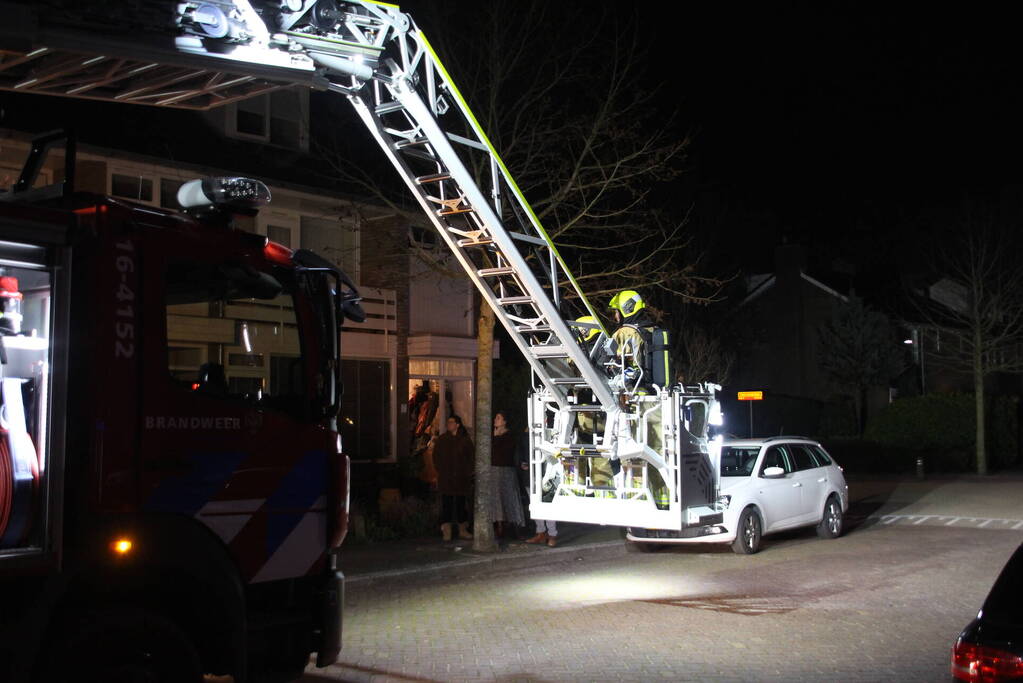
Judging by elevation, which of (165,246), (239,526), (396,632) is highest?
(165,246)

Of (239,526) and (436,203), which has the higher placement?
(436,203)

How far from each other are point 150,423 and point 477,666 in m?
3.71

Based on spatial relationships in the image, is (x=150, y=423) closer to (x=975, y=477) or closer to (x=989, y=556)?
(x=989, y=556)

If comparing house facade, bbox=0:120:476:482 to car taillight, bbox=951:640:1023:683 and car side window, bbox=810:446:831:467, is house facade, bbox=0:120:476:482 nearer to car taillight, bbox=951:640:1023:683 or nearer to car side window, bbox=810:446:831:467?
car side window, bbox=810:446:831:467

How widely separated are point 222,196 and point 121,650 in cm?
254

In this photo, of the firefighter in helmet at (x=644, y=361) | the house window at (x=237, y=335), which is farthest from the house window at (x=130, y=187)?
the house window at (x=237, y=335)

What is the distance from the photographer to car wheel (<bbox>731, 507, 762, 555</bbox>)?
13.5 meters

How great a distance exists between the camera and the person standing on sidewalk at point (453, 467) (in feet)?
46.9

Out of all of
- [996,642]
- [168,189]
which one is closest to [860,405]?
[168,189]

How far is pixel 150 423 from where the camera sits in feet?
17.0

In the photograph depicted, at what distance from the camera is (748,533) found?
1373 cm

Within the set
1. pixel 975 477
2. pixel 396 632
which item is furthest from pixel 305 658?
pixel 975 477

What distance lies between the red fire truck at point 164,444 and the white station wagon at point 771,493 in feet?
26.5

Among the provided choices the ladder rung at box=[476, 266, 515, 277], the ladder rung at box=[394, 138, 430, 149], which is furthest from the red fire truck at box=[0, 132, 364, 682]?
the ladder rung at box=[476, 266, 515, 277]
